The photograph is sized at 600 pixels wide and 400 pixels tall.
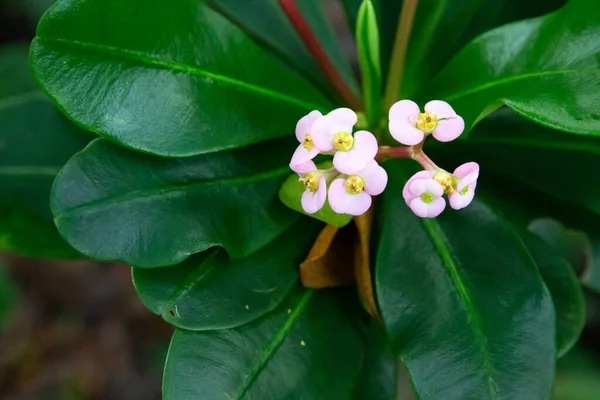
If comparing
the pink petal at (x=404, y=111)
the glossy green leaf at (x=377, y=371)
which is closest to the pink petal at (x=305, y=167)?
the pink petal at (x=404, y=111)

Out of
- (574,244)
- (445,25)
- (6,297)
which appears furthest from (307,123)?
(6,297)

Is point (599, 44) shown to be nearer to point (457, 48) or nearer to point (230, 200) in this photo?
point (457, 48)

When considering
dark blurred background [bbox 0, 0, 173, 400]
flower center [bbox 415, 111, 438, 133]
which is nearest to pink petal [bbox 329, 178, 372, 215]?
flower center [bbox 415, 111, 438, 133]

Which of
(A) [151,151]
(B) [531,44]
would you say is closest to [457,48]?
(B) [531,44]

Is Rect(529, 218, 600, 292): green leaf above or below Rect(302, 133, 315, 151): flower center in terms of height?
below

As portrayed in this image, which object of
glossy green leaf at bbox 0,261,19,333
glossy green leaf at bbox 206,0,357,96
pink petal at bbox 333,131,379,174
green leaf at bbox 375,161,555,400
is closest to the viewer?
pink petal at bbox 333,131,379,174

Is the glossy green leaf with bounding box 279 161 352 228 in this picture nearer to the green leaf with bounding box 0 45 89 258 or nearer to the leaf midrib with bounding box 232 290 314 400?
the leaf midrib with bounding box 232 290 314 400

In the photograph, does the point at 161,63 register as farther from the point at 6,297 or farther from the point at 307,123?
the point at 6,297
